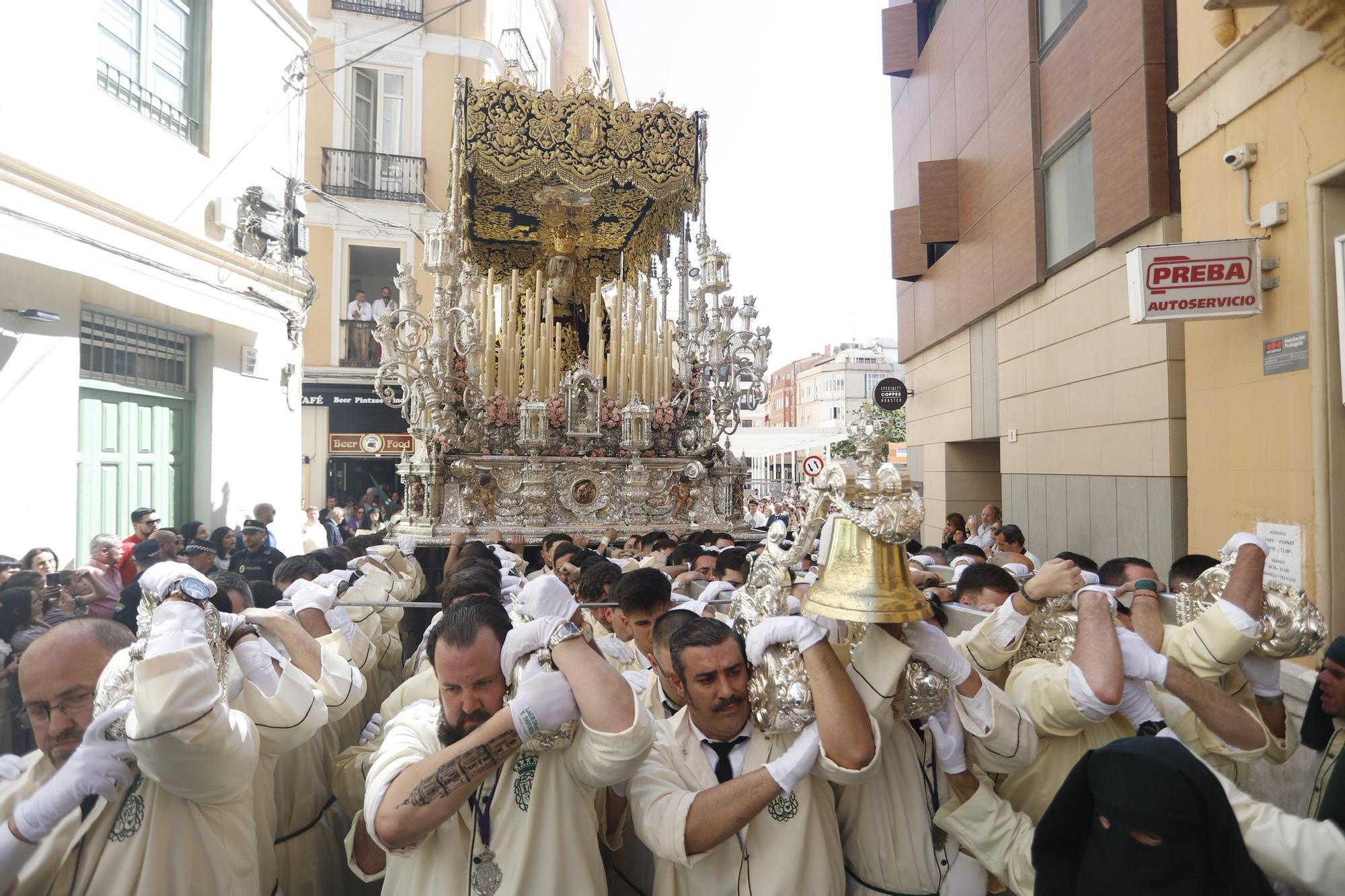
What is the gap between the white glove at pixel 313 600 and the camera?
3.33m

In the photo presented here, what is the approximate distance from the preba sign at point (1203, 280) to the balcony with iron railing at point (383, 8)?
16584mm

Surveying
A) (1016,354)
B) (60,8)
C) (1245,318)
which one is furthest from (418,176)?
(1245,318)

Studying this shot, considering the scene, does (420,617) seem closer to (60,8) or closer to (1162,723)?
(1162,723)

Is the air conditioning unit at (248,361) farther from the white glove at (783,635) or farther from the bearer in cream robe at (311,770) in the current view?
the white glove at (783,635)

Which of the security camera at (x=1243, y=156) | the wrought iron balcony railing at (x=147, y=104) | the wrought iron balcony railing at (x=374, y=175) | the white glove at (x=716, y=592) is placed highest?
the wrought iron balcony railing at (x=374, y=175)

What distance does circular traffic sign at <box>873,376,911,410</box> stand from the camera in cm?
1523

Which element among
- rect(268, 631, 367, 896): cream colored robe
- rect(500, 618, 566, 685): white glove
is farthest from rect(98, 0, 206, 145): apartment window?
rect(500, 618, 566, 685): white glove

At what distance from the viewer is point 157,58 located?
858 centimetres

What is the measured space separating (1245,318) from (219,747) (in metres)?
6.29

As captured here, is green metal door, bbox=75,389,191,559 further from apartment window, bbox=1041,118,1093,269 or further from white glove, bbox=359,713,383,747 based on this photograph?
apartment window, bbox=1041,118,1093,269

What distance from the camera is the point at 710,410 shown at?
9.52 metres

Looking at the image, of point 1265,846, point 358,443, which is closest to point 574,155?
point 1265,846

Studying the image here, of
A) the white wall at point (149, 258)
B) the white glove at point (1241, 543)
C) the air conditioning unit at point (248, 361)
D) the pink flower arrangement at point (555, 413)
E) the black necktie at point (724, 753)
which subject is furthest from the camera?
the air conditioning unit at point (248, 361)

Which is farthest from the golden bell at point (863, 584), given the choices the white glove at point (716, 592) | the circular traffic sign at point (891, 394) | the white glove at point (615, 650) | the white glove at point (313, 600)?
the circular traffic sign at point (891, 394)
